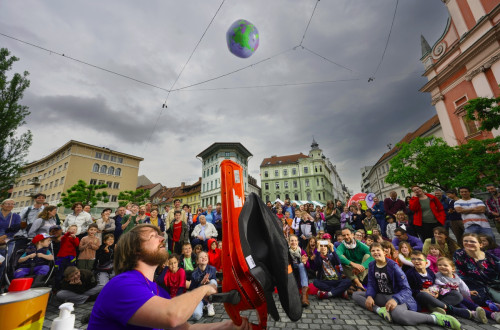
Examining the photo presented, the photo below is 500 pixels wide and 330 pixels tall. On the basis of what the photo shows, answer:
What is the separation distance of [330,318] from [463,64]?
29420mm

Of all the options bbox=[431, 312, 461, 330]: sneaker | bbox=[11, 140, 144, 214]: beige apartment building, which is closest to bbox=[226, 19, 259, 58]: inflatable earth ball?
bbox=[431, 312, 461, 330]: sneaker

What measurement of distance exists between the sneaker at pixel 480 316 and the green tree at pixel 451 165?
15.3 m

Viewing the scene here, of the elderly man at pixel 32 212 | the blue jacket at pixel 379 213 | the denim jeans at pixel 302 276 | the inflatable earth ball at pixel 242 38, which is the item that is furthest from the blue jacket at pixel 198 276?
the blue jacket at pixel 379 213

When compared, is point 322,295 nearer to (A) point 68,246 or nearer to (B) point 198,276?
(B) point 198,276

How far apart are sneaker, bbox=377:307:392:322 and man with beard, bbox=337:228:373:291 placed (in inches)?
58.6

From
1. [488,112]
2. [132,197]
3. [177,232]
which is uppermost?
[488,112]

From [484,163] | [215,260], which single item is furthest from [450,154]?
[215,260]

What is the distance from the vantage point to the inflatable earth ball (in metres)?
4.84

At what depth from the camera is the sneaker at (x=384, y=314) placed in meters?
3.66

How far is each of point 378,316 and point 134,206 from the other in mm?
8690

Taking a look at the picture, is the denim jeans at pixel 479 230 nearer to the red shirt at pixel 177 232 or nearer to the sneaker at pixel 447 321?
the sneaker at pixel 447 321

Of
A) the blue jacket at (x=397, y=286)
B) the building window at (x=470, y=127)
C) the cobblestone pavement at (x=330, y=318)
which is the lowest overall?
the cobblestone pavement at (x=330, y=318)

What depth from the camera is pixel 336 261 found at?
19.6 ft

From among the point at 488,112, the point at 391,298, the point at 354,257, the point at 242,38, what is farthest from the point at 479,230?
the point at 488,112
